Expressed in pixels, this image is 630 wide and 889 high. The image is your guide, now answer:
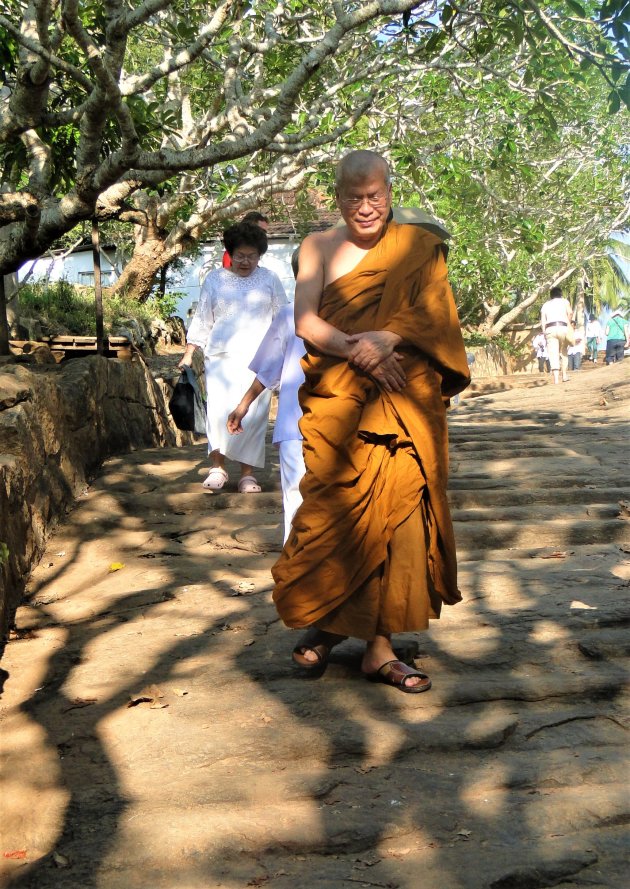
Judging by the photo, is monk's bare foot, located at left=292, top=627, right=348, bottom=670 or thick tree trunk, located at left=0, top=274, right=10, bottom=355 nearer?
monk's bare foot, located at left=292, top=627, right=348, bottom=670

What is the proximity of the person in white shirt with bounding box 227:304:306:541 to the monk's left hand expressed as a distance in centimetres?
139

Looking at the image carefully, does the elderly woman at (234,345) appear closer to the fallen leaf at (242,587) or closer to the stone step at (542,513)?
the stone step at (542,513)

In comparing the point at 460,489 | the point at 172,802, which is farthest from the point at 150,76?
the point at 172,802

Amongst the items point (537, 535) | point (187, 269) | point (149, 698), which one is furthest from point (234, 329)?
point (187, 269)

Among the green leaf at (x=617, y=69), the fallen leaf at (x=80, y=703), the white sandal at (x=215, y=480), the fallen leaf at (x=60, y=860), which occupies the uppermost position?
the green leaf at (x=617, y=69)

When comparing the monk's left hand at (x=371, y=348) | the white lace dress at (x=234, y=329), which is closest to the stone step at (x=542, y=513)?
the white lace dress at (x=234, y=329)

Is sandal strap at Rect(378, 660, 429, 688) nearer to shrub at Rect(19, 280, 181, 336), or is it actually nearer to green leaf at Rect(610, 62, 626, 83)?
green leaf at Rect(610, 62, 626, 83)

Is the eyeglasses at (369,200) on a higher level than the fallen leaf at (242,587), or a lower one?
higher

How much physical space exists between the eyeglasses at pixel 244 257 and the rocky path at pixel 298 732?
2130 mm

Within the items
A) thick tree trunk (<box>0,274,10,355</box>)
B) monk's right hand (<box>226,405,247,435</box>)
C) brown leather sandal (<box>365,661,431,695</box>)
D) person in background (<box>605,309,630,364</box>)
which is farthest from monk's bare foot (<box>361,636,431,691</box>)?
person in background (<box>605,309,630,364</box>)

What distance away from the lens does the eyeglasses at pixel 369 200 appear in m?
4.26

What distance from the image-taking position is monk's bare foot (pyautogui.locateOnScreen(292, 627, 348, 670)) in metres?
4.25

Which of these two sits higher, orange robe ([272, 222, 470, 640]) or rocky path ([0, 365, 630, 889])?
orange robe ([272, 222, 470, 640])

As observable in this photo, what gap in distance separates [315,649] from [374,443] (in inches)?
32.3
